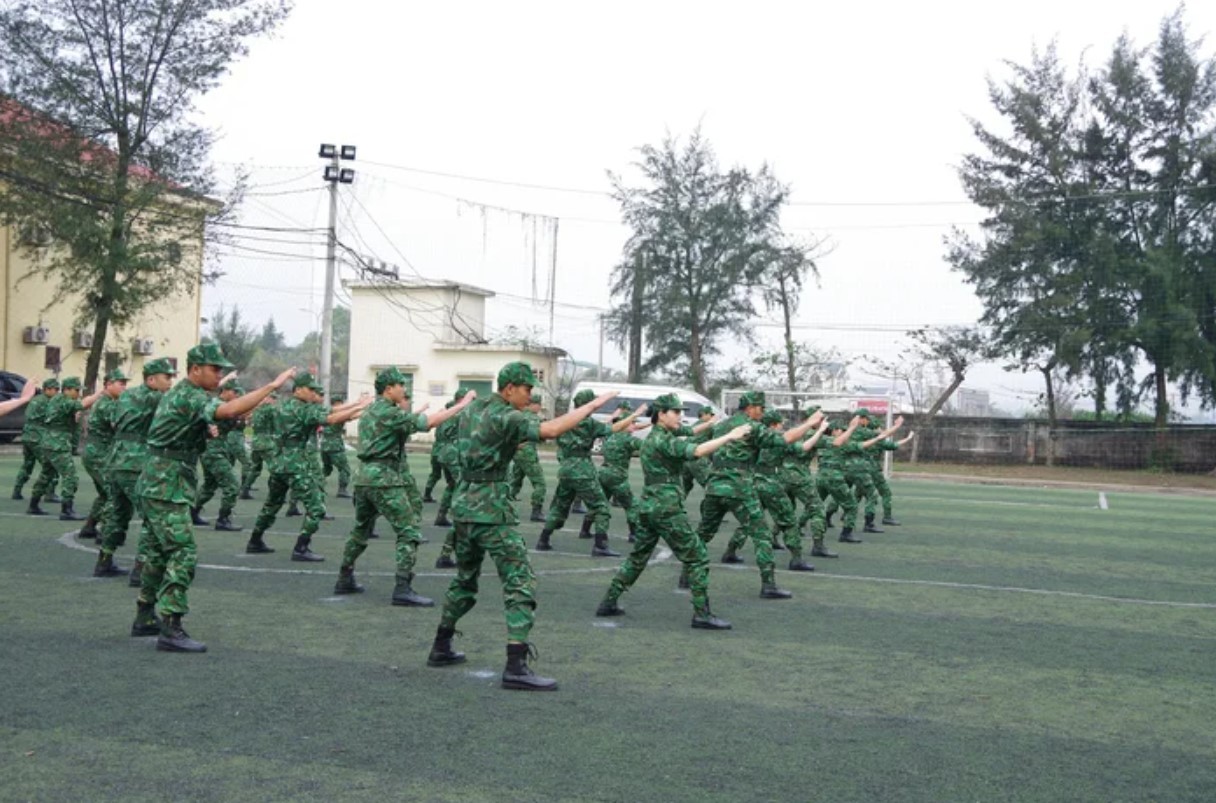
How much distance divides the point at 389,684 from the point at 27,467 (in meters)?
12.3

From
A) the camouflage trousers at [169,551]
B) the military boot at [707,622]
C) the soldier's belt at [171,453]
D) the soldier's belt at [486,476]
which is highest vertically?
the soldier's belt at [171,453]

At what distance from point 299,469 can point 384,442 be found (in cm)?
273

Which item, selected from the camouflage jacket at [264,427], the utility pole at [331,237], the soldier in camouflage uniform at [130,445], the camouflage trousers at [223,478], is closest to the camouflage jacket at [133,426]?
the soldier in camouflage uniform at [130,445]

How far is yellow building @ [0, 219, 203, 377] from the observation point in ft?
119

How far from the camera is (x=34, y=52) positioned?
31812 millimetres

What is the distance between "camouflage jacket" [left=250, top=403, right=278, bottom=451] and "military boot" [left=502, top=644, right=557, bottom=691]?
34.8 ft

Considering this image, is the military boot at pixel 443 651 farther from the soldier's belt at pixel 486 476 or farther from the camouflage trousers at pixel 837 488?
the camouflage trousers at pixel 837 488

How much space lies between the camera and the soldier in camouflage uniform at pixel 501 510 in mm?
7082

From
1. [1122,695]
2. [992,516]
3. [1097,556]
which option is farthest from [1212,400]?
[1122,695]

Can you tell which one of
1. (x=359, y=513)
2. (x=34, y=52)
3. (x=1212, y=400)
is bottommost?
(x=359, y=513)

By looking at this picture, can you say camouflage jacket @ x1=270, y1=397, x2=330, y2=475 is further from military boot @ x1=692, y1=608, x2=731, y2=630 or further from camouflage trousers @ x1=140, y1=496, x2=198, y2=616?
military boot @ x1=692, y1=608, x2=731, y2=630

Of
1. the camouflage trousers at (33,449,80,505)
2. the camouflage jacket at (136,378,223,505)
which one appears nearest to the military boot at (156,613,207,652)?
the camouflage jacket at (136,378,223,505)

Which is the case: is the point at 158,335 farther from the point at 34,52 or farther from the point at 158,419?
the point at 158,419

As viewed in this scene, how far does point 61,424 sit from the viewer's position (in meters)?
15.4
